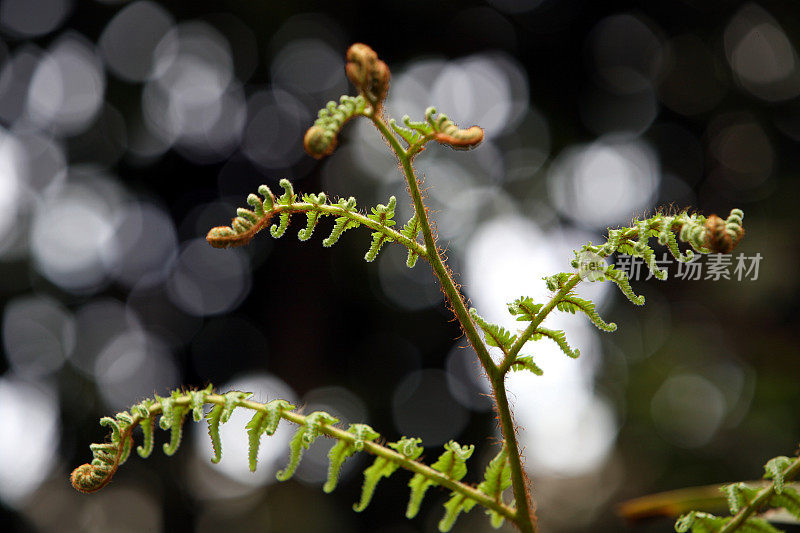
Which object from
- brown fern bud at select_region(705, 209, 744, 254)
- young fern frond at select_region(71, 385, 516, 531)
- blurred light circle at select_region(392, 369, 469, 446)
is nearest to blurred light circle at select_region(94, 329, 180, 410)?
blurred light circle at select_region(392, 369, 469, 446)

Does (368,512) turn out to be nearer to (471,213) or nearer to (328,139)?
(471,213)

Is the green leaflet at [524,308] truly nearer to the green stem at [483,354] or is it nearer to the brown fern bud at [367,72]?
the green stem at [483,354]

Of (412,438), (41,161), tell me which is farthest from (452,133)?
(41,161)

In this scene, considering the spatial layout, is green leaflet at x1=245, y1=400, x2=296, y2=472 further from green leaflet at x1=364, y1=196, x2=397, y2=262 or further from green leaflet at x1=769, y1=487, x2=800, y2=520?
green leaflet at x1=769, y1=487, x2=800, y2=520

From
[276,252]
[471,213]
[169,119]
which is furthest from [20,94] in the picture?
[471,213]

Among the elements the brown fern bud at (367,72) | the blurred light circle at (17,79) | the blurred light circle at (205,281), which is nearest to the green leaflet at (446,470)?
the brown fern bud at (367,72)

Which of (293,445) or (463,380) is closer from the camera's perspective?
(293,445)

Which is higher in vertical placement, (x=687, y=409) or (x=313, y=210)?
(x=687, y=409)

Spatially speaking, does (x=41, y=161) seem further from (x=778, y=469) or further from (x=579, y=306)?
(x=778, y=469)
